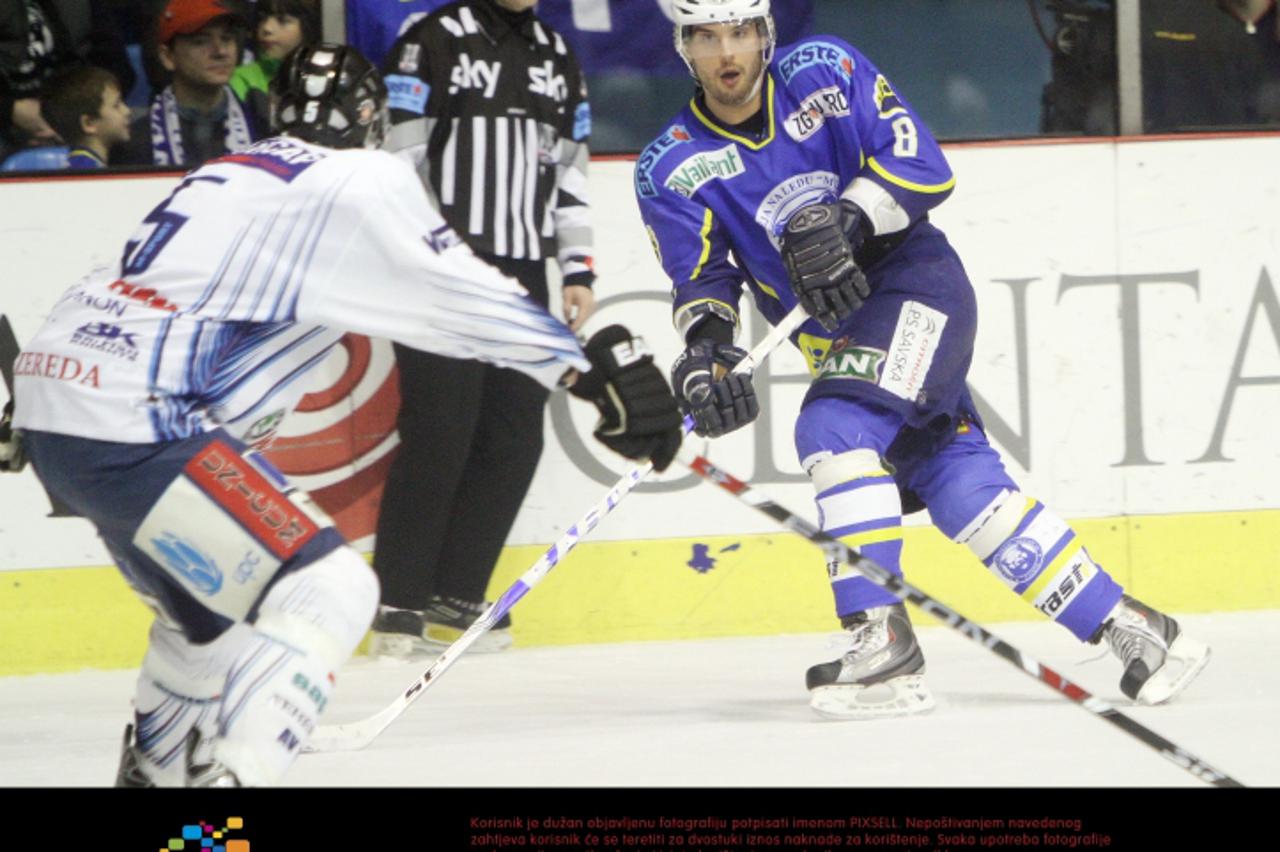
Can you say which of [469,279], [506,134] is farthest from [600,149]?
[469,279]

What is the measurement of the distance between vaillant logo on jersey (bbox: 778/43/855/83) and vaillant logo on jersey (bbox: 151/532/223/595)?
63.6 inches

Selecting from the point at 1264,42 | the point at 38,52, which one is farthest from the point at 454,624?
the point at 1264,42

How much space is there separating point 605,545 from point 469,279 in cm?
208

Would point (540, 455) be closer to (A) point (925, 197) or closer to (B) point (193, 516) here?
(A) point (925, 197)

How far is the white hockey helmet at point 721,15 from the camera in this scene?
11.8ft

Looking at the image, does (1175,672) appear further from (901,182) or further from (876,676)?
(901,182)

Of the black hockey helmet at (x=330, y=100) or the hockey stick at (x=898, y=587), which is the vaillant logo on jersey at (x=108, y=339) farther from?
the hockey stick at (x=898, y=587)

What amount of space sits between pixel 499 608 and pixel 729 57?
3.47 ft

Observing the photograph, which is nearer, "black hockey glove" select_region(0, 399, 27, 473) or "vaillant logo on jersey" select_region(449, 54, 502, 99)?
"black hockey glove" select_region(0, 399, 27, 473)

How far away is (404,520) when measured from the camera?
4.42 meters

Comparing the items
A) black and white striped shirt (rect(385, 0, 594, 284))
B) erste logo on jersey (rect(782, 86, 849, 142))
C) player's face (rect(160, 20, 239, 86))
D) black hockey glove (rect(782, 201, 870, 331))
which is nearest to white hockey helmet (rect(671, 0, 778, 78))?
erste logo on jersey (rect(782, 86, 849, 142))

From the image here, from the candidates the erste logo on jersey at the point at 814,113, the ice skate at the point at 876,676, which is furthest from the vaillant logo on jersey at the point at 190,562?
the erste logo on jersey at the point at 814,113

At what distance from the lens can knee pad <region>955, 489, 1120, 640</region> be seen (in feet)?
11.8

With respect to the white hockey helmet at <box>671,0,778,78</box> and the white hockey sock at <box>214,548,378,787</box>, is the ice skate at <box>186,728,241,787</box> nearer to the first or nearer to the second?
the white hockey sock at <box>214,548,378,787</box>
